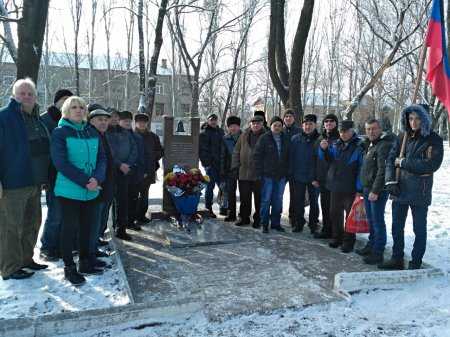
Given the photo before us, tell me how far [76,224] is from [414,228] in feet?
13.1

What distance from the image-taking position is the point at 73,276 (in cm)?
439

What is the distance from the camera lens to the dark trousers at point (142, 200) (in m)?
7.10

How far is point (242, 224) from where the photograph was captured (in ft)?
23.8

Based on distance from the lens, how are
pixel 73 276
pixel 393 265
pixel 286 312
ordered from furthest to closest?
pixel 393 265, pixel 73 276, pixel 286 312

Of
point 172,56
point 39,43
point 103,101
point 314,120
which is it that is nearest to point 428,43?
point 314,120

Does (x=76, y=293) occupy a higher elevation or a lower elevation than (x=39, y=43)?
lower

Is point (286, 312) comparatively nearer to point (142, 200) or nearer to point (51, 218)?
point (51, 218)

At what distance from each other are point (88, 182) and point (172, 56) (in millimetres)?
22687

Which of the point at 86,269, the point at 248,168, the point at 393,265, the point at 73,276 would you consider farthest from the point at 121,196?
the point at 393,265

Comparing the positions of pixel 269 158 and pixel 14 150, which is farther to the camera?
pixel 269 158

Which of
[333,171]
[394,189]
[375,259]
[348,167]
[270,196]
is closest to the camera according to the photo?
[394,189]

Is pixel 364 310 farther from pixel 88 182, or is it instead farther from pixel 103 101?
pixel 103 101

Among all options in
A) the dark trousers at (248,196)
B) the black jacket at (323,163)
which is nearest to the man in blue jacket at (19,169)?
the dark trousers at (248,196)

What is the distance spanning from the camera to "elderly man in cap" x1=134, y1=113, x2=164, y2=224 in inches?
276
